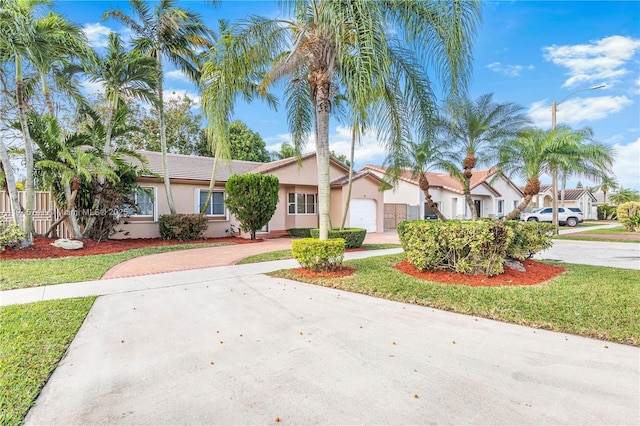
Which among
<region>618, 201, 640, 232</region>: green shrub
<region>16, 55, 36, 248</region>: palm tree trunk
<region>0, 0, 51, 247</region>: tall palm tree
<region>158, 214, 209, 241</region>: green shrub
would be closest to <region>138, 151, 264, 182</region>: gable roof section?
<region>158, 214, 209, 241</region>: green shrub

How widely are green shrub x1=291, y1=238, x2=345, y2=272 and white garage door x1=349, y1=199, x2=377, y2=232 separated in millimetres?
12284

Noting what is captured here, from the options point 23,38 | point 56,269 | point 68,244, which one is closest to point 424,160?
point 56,269

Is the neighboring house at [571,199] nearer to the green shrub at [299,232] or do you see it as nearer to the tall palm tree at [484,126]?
the green shrub at [299,232]

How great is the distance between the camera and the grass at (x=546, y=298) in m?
4.61

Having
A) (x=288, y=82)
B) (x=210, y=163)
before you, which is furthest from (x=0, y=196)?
(x=288, y=82)

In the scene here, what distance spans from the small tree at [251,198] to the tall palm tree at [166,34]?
9.48 feet

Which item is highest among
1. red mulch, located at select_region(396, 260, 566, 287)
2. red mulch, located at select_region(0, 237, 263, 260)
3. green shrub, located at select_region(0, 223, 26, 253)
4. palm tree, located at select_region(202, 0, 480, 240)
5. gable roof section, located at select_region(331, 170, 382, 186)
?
palm tree, located at select_region(202, 0, 480, 240)

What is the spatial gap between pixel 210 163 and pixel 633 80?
62.3 feet

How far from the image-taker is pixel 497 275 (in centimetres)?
738

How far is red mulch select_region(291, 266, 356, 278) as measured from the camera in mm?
7914

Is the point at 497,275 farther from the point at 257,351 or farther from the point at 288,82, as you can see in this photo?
the point at 288,82

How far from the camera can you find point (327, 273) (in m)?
8.10

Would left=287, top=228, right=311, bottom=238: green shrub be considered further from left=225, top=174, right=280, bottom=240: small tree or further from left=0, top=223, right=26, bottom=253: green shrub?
left=0, top=223, right=26, bottom=253: green shrub

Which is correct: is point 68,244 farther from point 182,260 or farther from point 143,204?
point 182,260
